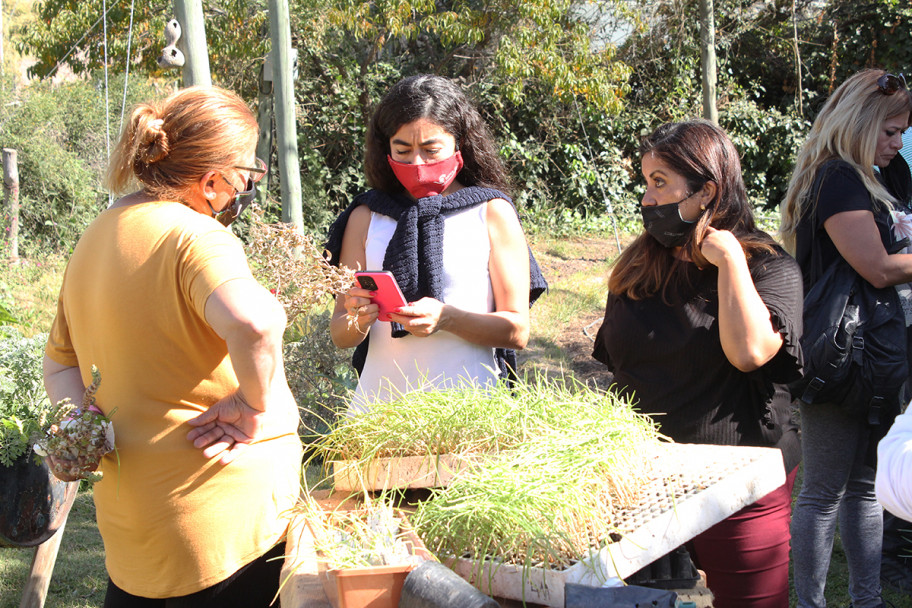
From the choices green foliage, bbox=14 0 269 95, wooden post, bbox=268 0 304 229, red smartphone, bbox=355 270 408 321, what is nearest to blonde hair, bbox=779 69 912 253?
red smartphone, bbox=355 270 408 321

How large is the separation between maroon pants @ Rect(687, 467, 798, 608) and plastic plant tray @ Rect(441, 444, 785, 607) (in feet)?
1.31

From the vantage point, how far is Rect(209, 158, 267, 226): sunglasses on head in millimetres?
2004

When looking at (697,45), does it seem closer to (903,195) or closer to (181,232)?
(903,195)

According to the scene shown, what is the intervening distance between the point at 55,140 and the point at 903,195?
11.3 metres

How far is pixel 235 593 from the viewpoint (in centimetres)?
196

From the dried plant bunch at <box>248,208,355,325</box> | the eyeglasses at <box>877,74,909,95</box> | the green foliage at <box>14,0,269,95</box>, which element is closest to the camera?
the dried plant bunch at <box>248,208,355,325</box>

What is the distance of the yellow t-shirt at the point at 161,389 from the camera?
1.79 meters

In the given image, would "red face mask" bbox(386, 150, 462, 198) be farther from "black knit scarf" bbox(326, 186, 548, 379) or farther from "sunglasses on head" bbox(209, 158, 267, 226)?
"sunglasses on head" bbox(209, 158, 267, 226)

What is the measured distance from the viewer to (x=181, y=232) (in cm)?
179

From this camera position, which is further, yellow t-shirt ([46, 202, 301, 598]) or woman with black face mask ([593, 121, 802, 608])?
woman with black face mask ([593, 121, 802, 608])

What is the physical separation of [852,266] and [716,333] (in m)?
0.86

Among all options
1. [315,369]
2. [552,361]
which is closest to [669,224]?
[315,369]

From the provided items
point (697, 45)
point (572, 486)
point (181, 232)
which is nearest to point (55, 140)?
point (697, 45)

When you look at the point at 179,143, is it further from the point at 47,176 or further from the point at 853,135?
the point at 47,176
